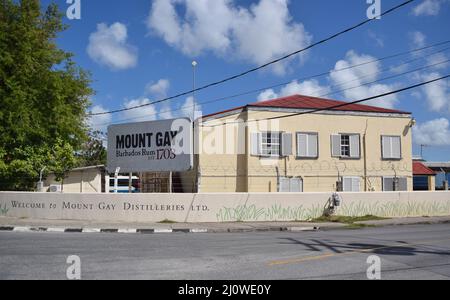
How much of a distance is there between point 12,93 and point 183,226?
11.8 metres

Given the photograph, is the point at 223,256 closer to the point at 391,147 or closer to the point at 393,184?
the point at 393,184

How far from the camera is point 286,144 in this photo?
26.6m

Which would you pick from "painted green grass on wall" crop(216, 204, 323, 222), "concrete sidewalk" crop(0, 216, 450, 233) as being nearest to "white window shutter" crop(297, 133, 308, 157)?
"painted green grass on wall" crop(216, 204, 323, 222)

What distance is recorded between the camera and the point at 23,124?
23578 millimetres

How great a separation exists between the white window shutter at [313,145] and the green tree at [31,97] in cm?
A: 1301

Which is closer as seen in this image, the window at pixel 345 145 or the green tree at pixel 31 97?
the green tree at pixel 31 97

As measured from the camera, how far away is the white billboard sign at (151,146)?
22344 mm

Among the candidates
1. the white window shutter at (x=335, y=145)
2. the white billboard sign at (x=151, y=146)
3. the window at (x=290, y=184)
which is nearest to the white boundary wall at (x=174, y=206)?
A: the white billboard sign at (x=151, y=146)

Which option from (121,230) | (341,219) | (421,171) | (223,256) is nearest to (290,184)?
(341,219)

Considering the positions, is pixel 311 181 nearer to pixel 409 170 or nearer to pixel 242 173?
pixel 242 173

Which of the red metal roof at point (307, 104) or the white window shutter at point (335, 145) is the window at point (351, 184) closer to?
the white window shutter at point (335, 145)

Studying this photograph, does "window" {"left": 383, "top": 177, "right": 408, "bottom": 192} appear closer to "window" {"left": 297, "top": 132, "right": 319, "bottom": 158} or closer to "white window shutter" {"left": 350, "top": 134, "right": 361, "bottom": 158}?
"white window shutter" {"left": 350, "top": 134, "right": 361, "bottom": 158}

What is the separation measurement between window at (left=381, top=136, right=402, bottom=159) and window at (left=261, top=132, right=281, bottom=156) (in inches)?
270
